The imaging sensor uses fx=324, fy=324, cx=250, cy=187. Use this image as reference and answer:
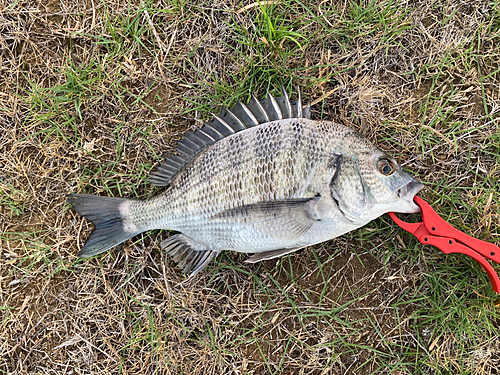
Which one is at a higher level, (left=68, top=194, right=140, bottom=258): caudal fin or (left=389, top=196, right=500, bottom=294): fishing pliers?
(left=68, top=194, right=140, bottom=258): caudal fin

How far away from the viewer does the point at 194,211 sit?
2615 millimetres

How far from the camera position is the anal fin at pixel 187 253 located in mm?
2779

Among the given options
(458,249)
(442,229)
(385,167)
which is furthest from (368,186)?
(458,249)

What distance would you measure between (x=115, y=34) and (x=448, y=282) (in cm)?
373

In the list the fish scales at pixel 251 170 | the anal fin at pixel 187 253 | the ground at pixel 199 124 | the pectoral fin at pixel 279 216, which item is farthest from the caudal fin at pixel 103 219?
the pectoral fin at pixel 279 216

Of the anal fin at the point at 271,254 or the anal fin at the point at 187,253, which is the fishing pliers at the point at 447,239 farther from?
the anal fin at the point at 187,253

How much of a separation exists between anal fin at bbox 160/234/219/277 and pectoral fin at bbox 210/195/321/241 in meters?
0.47

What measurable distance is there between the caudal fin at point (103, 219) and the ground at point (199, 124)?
202mm

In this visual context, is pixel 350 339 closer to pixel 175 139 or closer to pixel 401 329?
pixel 401 329

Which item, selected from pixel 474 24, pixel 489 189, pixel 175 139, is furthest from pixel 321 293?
pixel 474 24

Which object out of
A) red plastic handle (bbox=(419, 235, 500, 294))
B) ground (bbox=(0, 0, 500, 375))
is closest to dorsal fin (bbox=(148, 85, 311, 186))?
ground (bbox=(0, 0, 500, 375))

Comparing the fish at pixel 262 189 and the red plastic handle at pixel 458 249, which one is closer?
the fish at pixel 262 189

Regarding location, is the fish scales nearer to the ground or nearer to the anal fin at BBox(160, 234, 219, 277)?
the anal fin at BBox(160, 234, 219, 277)

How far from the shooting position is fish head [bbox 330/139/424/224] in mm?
2334
